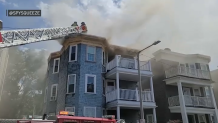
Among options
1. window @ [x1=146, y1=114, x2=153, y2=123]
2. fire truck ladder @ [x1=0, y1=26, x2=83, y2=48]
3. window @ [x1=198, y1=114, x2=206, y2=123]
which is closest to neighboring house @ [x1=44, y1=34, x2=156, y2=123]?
fire truck ladder @ [x1=0, y1=26, x2=83, y2=48]

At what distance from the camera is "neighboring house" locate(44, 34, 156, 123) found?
16.4 meters

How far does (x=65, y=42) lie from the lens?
19031 mm

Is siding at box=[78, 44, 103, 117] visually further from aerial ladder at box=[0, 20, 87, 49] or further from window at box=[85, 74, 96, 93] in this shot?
aerial ladder at box=[0, 20, 87, 49]

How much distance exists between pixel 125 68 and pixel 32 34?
8.23 meters

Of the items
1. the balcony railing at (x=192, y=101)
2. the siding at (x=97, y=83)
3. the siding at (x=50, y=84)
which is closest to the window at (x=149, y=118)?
the balcony railing at (x=192, y=101)

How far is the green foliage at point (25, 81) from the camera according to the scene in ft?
94.0

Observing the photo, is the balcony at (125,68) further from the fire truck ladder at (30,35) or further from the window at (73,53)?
the fire truck ladder at (30,35)

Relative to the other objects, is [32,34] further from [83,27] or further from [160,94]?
[160,94]

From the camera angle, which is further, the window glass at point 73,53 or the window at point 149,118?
the window at point 149,118

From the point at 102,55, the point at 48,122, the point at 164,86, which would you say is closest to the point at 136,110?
the point at 164,86

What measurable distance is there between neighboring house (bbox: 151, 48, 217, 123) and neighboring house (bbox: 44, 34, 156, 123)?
3272 mm

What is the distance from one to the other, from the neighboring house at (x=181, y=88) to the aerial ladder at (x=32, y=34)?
1038cm

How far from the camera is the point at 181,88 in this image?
19.3m

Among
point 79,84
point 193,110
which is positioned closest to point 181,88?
point 193,110
